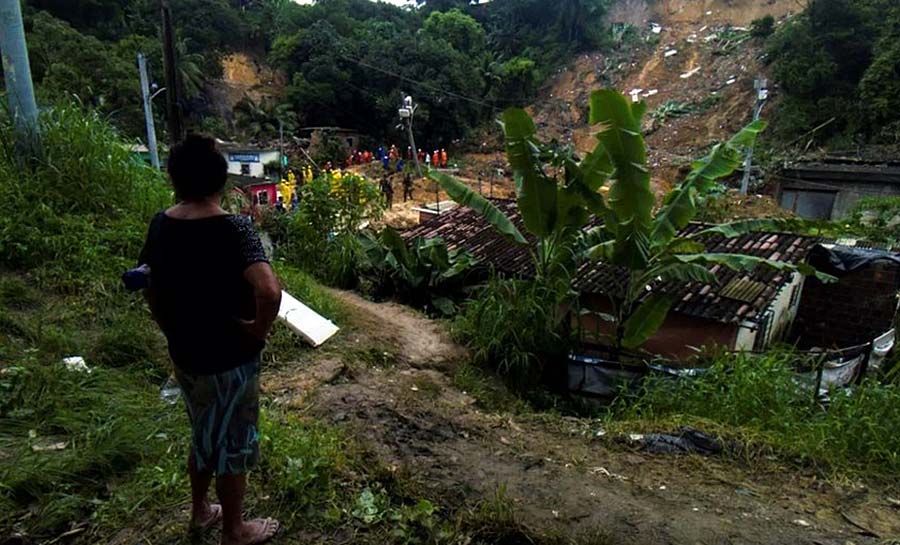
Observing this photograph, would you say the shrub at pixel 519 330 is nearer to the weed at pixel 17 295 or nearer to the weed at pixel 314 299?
the weed at pixel 314 299

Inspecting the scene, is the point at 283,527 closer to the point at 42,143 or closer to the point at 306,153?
the point at 42,143

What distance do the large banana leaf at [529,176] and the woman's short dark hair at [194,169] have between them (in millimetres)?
3993

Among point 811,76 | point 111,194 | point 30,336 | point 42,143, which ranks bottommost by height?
point 30,336

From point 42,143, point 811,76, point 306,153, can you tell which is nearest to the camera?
point 42,143

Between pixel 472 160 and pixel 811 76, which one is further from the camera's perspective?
pixel 472 160

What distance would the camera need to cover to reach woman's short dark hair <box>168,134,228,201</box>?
5.27 ft

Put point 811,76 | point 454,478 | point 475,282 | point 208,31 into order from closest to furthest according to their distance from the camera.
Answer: point 454,478
point 475,282
point 811,76
point 208,31

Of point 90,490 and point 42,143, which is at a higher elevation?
point 42,143

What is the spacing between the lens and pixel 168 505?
2096 mm

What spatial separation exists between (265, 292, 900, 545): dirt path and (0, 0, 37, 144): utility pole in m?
3.06

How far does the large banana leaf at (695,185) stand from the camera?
5.36 meters

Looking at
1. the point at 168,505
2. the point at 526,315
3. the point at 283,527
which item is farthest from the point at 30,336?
the point at 526,315

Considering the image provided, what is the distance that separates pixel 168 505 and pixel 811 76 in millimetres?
31957

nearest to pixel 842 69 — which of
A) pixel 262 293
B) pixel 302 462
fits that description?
pixel 302 462
